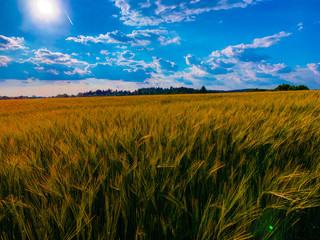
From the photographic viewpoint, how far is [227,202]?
22.4 inches

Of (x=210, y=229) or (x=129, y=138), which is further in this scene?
(x=129, y=138)

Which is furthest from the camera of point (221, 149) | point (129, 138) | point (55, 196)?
point (129, 138)

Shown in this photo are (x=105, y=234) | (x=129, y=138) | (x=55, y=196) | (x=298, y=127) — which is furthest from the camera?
(x=298, y=127)

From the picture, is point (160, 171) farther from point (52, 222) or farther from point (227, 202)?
point (52, 222)

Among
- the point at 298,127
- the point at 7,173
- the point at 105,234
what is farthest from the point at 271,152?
→ the point at 7,173

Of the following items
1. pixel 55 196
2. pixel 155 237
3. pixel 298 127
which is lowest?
pixel 155 237

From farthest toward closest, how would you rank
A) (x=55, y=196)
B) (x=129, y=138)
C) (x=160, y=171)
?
(x=129, y=138) → (x=160, y=171) → (x=55, y=196)

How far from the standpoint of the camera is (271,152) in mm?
991

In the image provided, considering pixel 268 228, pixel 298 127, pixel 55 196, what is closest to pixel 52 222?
pixel 55 196

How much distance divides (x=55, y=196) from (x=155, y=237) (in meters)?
0.41

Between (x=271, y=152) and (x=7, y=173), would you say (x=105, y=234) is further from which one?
(x=271, y=152)

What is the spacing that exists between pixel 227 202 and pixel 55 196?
64 cm

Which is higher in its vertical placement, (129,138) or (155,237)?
(129,138)

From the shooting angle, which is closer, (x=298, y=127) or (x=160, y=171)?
(x=160, y=171)
